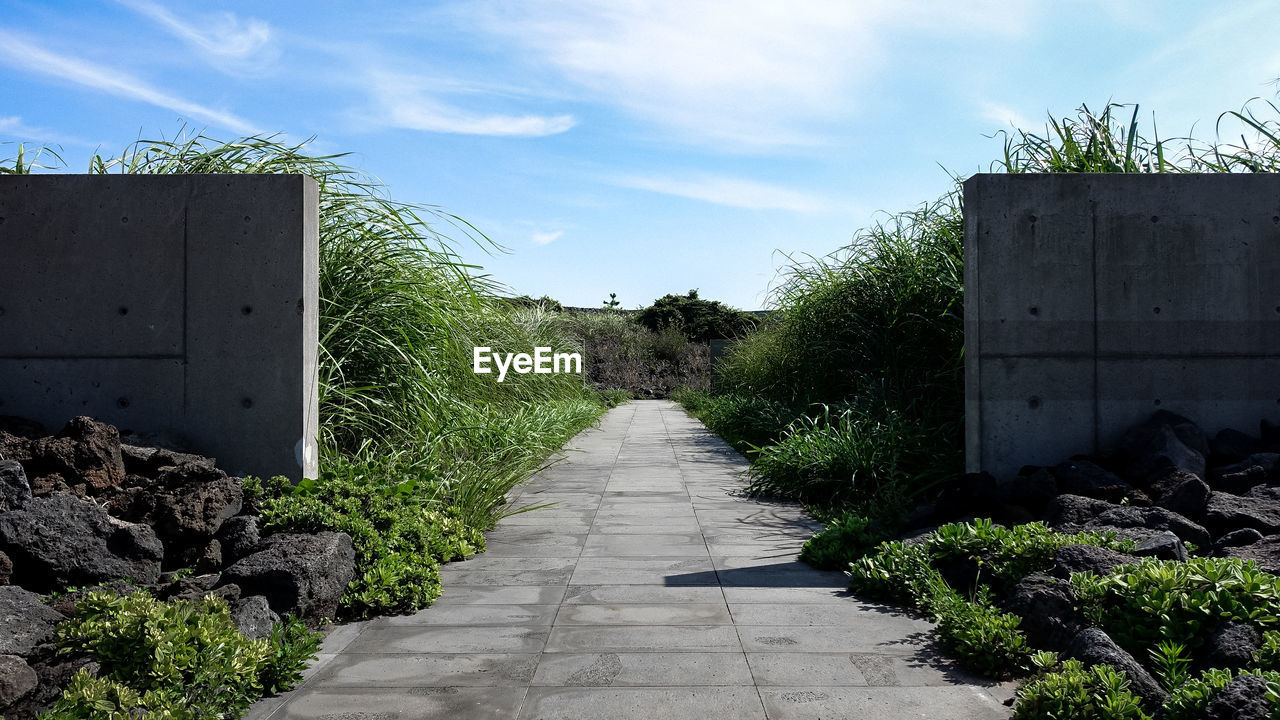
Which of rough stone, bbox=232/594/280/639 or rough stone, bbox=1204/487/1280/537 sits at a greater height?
rough stone, bbox=1204/487/1280/537

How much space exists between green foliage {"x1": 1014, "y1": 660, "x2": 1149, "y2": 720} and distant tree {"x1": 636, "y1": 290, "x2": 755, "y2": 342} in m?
27.0

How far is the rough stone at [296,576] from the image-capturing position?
331 centimetres

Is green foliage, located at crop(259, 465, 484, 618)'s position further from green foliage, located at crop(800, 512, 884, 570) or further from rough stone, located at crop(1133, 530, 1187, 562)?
rough stone, located at crop(1133, 530, 1187, 562)

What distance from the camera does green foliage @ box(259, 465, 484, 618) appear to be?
3.62m

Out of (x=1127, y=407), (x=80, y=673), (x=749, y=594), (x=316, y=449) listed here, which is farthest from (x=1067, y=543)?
(x=316, y=449)

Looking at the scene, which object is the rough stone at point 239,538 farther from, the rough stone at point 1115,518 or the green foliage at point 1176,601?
the rough stone at point 1115,518

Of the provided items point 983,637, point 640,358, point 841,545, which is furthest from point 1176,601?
point 640,358

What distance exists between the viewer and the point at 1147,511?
13.1 ft

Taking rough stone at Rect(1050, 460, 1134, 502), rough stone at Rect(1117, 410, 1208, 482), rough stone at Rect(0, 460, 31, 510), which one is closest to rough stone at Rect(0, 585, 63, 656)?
rough stone at Rect(0, 460, 31, 510)

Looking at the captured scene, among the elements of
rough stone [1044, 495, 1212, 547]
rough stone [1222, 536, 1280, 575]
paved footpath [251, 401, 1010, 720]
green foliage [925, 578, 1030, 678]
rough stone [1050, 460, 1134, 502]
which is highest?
rough stone [1050, 460, 1134, 502]

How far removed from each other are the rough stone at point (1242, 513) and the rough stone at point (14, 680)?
192 inches

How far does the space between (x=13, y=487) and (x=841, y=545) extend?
386 centimetres

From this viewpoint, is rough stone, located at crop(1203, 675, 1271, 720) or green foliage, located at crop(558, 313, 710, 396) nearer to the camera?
rough stone, located at crop(1203, 675, 1271, 720)

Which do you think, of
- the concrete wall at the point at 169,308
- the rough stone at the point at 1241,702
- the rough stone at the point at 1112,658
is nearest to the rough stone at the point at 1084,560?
the rough stone at the point at 1112,658
